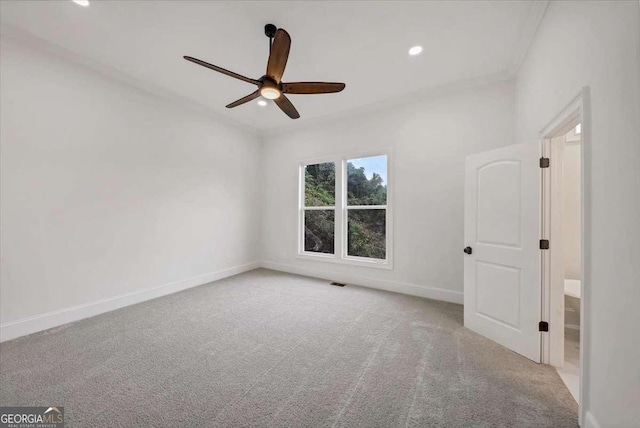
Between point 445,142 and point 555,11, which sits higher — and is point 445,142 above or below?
below

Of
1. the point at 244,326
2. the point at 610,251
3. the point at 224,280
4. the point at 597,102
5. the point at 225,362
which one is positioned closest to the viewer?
the point at 610,251

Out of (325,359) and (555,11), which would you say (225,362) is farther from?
(555,11)

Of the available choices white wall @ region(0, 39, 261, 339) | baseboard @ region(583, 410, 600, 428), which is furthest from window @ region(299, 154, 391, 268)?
baseboard @ region(583, 410, 600, 428)

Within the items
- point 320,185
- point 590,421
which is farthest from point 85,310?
point 590,421

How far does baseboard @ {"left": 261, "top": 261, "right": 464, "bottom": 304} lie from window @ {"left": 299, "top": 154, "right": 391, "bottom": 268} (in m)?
0.27

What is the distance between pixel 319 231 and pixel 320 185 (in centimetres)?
92

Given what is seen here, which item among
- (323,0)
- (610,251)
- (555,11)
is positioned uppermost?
(323,0)

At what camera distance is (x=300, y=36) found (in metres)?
2.44

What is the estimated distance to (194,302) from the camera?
336 centimetres

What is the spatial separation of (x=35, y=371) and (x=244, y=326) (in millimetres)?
1599

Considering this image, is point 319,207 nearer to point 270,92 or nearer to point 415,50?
point 270,92

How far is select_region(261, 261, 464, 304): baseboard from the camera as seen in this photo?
3425 mm

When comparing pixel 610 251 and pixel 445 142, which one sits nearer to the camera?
pixel 610 251

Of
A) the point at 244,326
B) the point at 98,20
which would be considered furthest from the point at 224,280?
the point at 98,20
